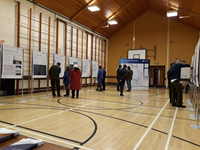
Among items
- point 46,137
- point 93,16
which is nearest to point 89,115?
point 46,137

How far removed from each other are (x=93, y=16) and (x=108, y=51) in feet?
15.5

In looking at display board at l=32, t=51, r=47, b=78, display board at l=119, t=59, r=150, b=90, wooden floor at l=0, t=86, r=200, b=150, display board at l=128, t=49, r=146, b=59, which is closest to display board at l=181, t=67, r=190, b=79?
display board at l=119, t=59, r=150, b=90

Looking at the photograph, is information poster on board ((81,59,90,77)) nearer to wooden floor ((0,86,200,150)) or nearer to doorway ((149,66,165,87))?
doorway ((149,66,165,87))

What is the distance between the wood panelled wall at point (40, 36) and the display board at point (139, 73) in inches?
132

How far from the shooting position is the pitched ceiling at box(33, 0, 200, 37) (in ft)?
28.8

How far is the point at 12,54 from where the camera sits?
5.68m

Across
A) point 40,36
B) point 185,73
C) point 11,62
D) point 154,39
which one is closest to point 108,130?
point 11,62

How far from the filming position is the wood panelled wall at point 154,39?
12305 mm

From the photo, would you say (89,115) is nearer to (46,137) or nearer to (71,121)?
(71,121)

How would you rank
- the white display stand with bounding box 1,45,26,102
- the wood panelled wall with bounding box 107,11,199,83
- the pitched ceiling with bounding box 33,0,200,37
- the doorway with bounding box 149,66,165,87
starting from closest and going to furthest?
the white display stand with bounding box 1,45,26,102 < the pitched ceiling with bounding box 33,0,200,37 < the wood panelled wall with bounding box 107,11,199,83 < the doorway with bounding box 149,66,165,87

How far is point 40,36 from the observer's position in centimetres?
796

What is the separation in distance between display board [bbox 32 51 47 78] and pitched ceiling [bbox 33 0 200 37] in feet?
9.39

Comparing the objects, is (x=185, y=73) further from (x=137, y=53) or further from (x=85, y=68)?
(x=85, y=68)

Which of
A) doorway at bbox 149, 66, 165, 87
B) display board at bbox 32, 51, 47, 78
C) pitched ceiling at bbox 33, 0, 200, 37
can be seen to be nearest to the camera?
display board at bbox 32, 51, 47, 78
